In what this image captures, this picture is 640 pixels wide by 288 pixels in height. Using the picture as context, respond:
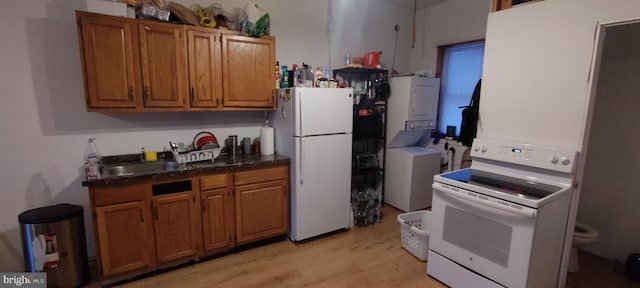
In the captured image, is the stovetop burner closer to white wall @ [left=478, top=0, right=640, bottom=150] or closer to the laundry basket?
white wall @ [left=478, top=0, right=640, bottom=150]

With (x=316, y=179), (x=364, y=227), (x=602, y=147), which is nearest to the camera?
(x=602, y=147)

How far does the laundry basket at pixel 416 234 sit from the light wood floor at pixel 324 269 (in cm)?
7

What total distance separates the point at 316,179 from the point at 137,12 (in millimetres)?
2060

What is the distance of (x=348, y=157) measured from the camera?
10.2ft

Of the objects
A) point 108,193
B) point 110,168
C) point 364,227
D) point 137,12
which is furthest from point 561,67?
point 110,168

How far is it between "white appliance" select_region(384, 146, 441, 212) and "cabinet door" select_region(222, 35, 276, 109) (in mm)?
1829

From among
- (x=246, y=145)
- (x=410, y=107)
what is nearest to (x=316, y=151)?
(x=246, y=145)

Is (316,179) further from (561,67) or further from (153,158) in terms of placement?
(561,67)

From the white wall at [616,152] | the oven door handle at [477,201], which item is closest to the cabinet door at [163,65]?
the oven door handle at [477,201]

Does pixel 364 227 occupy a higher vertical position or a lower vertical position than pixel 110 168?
lower

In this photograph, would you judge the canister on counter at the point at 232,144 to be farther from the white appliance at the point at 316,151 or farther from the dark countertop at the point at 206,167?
the white appliance at the point at 316,151

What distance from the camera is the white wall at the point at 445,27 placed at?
11.5 feet

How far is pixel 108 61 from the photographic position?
2.21 meters

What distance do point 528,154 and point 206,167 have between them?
2460 mm
